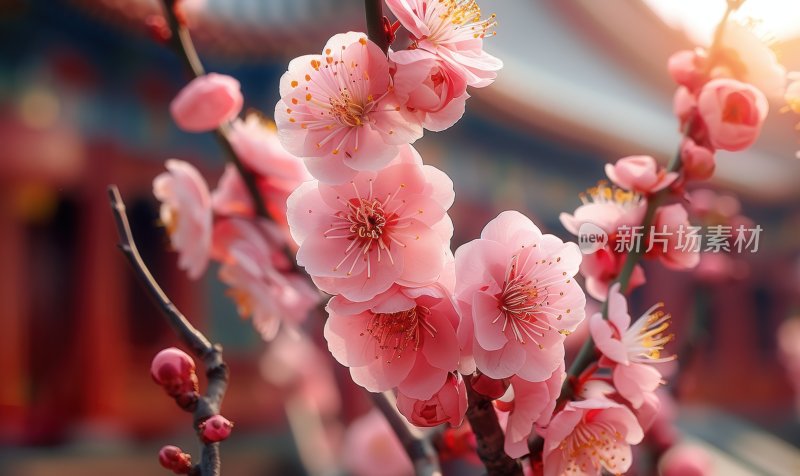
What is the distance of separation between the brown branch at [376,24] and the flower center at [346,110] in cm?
3

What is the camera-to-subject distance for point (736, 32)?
50cm

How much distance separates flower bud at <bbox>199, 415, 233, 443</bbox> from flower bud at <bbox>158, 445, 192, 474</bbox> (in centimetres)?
1

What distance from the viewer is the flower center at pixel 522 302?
0.42 metres

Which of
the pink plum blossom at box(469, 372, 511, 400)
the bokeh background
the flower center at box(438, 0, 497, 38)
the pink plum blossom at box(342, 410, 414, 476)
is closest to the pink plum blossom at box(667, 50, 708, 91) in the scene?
the flower center at box(438, 0, 497, 38)

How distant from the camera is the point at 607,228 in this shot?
510mm

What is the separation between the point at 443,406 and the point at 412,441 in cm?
11

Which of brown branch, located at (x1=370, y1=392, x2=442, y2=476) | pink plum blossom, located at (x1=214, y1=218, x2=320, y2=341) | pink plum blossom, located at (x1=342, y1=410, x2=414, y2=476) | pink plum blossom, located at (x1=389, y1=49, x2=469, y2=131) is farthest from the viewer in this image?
pink plum blossom, located at (x1=342, y1=410, x2=414, y2=476)

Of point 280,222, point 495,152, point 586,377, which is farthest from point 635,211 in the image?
point 495,152

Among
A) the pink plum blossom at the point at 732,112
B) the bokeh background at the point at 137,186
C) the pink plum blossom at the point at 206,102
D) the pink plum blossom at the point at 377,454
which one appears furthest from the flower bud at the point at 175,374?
the bokeh background at the point at 137,186

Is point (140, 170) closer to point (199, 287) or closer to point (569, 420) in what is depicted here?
point (199, 287)

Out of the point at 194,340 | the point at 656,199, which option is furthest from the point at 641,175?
the point at 194,340

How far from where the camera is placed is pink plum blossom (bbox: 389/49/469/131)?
386 millimetres

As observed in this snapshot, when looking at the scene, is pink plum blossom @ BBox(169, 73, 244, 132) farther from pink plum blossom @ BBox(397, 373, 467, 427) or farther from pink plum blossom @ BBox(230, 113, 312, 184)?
pink plum blossom @ BBox(397, 373, 467, 427)

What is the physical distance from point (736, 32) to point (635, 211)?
0.13m
